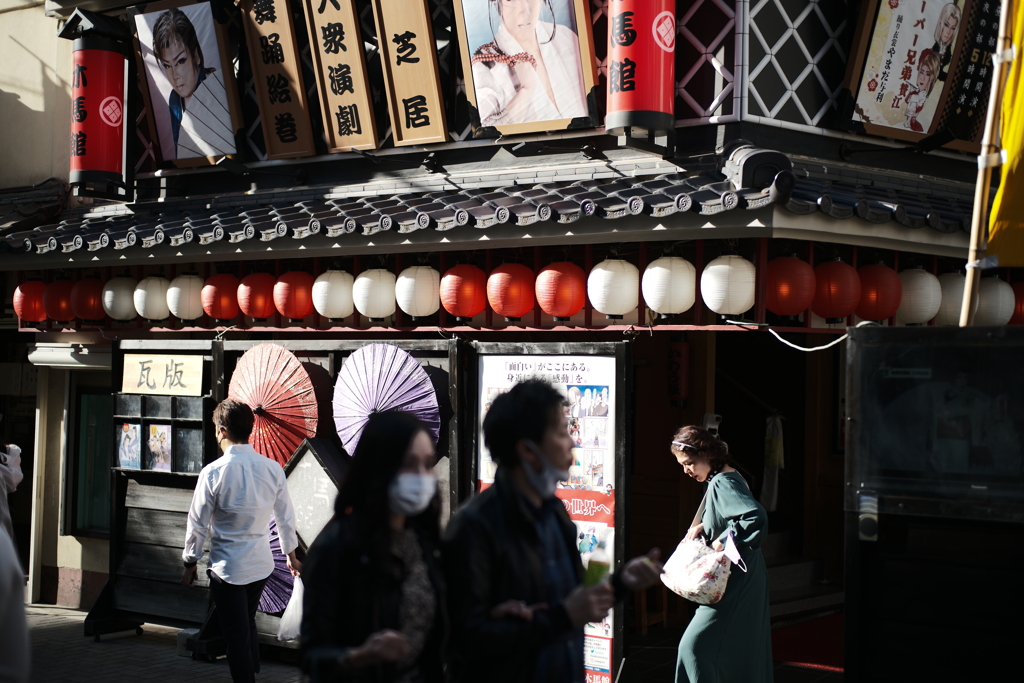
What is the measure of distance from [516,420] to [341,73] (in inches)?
265

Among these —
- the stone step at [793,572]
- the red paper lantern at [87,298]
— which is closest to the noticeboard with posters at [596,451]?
the stone step at [793,572]

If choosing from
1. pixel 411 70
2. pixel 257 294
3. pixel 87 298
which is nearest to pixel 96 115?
pixel 87 298

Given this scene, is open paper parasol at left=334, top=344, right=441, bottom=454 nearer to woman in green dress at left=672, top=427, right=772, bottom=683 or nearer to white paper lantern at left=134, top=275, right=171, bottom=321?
white paper lantern at left=134, top=275, right=171, bottom=321

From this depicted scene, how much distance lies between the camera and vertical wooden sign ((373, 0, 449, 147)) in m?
9.03

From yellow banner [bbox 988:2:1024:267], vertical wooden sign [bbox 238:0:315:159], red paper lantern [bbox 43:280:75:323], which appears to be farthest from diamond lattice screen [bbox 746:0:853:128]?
red paper lantern [bbox 43:280:75:323]

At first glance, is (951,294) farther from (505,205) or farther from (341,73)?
(341,73)

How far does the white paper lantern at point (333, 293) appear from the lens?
9.00 m

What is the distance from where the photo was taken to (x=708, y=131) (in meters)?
8.02

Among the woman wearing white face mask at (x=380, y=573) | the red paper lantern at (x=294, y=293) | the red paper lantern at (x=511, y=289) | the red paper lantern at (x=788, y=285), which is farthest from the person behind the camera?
the red paper lantern at (x=294, y=293)

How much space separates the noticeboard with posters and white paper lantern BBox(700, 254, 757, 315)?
2.73 ft

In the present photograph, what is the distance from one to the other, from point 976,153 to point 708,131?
3.11m

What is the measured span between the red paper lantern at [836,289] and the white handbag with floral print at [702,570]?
2.19 meters

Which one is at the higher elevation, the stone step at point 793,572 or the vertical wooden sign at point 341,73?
the vertical wooden sign at point 341,73

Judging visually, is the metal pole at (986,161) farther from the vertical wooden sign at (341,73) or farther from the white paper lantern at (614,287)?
the vertical wooden sign at (341,73)
